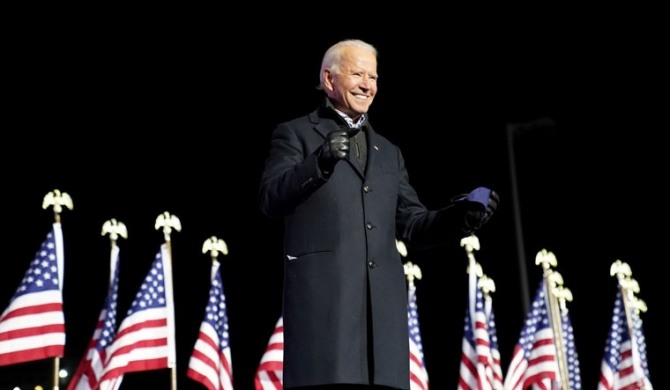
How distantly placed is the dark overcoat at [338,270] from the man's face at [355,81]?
0.50 ft

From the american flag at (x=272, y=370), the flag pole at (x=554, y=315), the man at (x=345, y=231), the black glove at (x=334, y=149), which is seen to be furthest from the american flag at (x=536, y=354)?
the black glove at (x=334, y=149)

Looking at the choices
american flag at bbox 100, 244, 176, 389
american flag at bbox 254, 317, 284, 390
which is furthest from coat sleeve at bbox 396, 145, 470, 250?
american flag at bbox 254, 317, 284, 390

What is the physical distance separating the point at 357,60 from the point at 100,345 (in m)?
5.39

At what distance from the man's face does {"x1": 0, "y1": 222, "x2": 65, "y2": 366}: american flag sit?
4611 mm

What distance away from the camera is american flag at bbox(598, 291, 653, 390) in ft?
32.3

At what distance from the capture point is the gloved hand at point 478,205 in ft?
9.94

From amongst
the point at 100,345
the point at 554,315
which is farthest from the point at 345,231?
the point at 554,315

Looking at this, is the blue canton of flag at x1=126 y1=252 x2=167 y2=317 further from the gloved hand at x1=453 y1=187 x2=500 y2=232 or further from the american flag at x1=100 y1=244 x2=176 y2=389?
the gloved hand at x1=453 y1=187 x2=500 y2=232

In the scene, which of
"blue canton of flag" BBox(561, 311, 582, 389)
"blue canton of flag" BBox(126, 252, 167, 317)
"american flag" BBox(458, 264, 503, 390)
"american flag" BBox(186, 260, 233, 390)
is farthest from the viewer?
"blue canton of flag" BBox(561, 311, 582, 389)

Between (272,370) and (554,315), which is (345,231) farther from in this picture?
(554,315)

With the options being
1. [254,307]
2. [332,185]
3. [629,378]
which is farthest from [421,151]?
[332,185]

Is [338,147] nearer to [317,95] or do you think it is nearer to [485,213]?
[485,213]

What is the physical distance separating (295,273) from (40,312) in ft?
15.6

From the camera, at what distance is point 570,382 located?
394 inches
